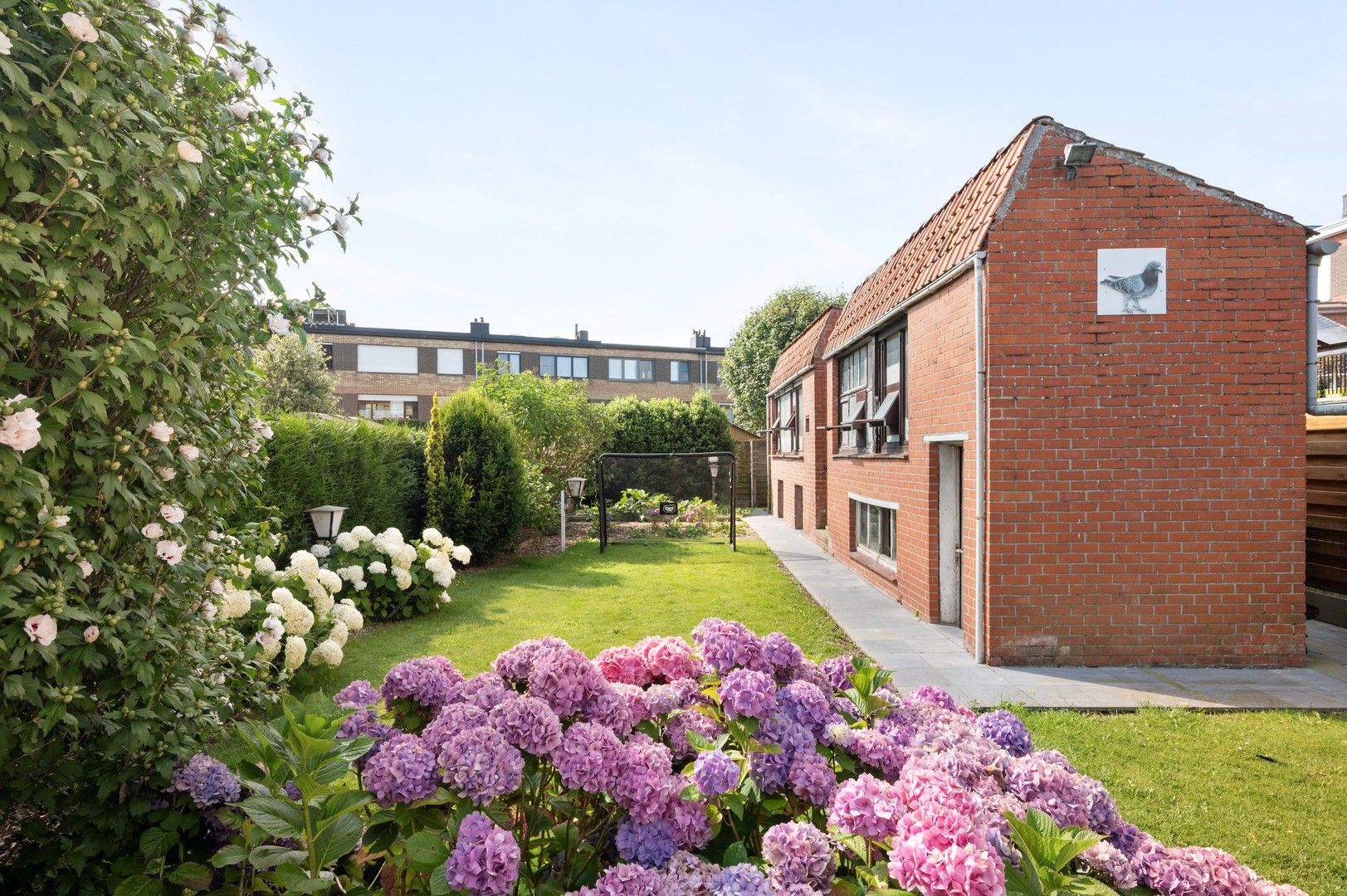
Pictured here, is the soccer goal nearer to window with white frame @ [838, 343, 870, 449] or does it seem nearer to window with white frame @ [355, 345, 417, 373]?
window with white frame @ [838, 343, 870, 449]

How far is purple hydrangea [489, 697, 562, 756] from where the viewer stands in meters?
1.63

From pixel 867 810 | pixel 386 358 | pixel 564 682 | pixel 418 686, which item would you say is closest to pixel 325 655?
pixel 418 686

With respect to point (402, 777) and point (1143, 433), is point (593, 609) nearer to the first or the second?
point (1143, 433)

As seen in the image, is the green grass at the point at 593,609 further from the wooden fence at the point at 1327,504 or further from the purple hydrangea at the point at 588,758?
the wooden fence at the point at 1327,504

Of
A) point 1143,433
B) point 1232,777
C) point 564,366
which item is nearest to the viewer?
point 1232,777

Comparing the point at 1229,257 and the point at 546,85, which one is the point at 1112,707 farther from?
the point at 546,85

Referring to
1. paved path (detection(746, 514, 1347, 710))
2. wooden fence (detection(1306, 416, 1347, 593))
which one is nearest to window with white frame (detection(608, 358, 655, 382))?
paved path (detection(746, 514, 1347, 710))

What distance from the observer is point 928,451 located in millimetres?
8039

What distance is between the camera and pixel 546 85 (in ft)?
18.9

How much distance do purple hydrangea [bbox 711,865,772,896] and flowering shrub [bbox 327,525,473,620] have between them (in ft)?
23.0

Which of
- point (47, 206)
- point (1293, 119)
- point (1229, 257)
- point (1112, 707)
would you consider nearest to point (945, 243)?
point (1229, 257)

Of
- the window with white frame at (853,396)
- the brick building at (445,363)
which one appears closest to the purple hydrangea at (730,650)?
the window with white frame at (853,396)

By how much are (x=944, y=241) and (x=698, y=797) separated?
25.4ft

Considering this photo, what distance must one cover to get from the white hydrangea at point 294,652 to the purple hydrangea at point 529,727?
4432mm
